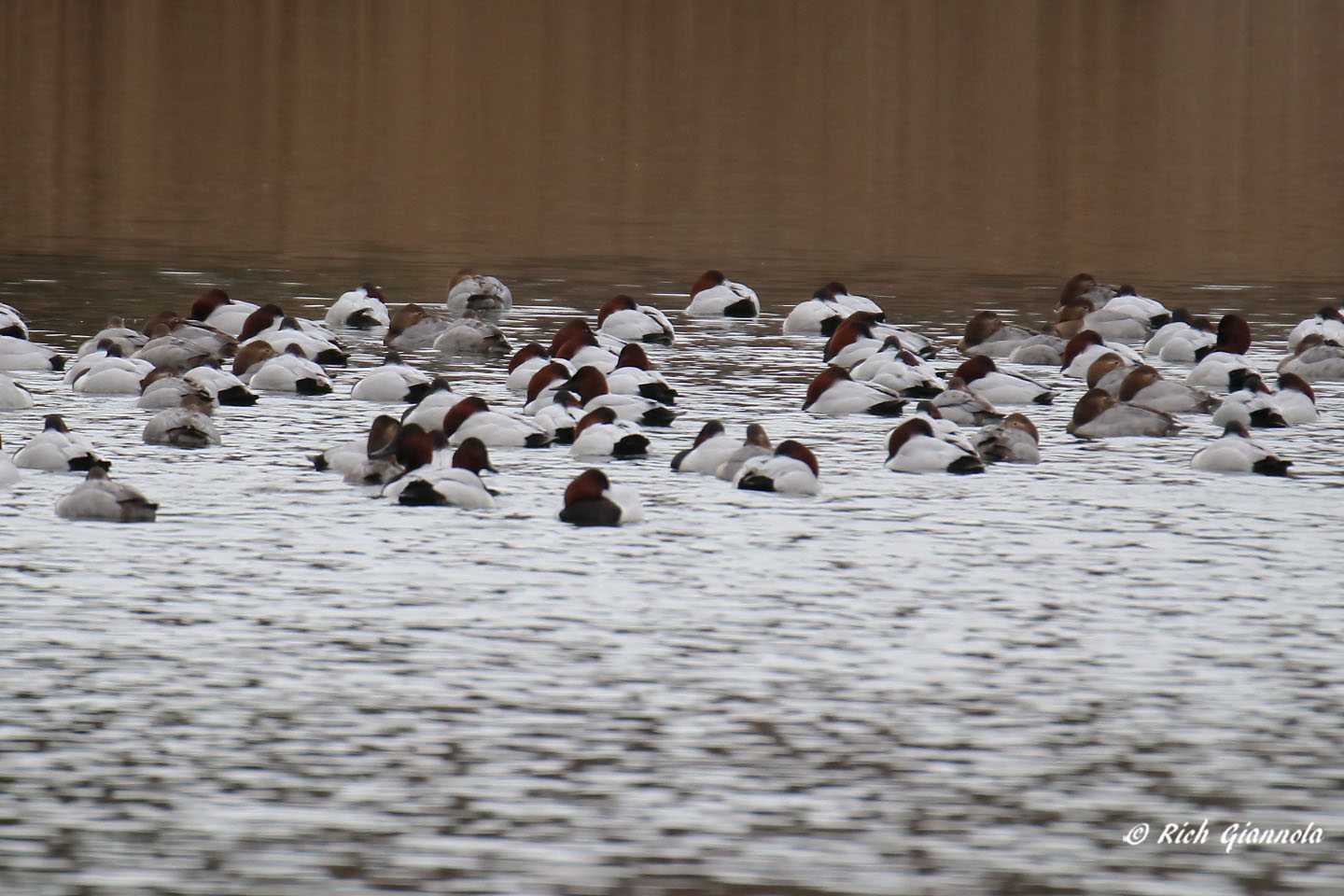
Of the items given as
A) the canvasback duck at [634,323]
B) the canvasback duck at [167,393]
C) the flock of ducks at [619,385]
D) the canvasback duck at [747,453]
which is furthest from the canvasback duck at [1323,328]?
the canvasback duck at [167,393]

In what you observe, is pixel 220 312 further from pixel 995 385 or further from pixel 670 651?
pixel 670 651

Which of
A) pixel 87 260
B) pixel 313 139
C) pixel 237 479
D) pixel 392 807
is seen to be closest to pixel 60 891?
pixel 392 807

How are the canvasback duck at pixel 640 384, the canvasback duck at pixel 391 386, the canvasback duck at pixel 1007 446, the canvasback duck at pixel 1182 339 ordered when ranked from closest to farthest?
the canvasback duck at pixel 1007 446, the canvasback duck at pixel 640 384, the canvasback duck at pixel 391 386, the canvasback duck at pixel 1182 339

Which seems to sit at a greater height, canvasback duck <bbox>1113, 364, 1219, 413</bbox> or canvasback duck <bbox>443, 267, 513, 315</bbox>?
canvasback duck <bbox>443, 267, 513, 315</bbox>

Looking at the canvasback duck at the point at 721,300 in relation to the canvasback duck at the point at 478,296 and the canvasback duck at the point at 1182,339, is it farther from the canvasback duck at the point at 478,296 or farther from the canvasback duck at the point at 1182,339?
the canvasback duck at the point at 1182,339

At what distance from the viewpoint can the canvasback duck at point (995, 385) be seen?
79.9 feet

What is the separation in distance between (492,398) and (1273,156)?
4627cm

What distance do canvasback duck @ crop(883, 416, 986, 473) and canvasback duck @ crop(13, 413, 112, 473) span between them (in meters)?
6.94

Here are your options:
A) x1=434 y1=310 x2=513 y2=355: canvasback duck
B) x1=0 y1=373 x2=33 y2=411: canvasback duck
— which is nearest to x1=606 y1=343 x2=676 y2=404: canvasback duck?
x1=434 y1=310 x2=513 y2=355: canvasback duck

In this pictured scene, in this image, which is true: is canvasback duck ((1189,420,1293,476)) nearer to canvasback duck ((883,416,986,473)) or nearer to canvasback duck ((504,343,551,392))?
canvasback duck ((883,416,986,473))

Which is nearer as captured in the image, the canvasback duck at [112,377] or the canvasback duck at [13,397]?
the canvasback duck at [13,397]

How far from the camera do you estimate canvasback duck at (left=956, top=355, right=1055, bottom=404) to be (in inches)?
958

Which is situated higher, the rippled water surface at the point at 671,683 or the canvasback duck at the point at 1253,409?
the canvasback duck at the point at 1253,409

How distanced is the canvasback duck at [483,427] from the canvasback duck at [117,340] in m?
5.44
